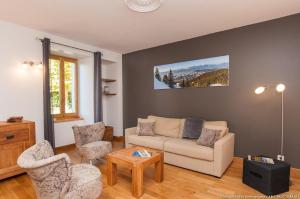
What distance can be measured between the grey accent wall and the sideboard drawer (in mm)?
2868

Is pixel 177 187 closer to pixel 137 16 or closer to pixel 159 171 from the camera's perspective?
pixel 159 171

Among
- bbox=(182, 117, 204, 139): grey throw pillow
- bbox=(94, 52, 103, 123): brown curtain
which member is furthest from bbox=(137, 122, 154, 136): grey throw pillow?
bbox=(94, 52, 103, 123): brown curtain

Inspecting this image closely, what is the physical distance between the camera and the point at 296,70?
2.82 m

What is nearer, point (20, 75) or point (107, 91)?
point (20, 75)

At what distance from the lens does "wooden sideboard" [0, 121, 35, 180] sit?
2.57m

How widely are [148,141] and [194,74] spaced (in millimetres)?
1755

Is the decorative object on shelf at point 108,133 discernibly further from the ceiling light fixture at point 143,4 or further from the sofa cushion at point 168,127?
the ceiling light fixture at point 143,4

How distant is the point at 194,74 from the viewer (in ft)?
12.7

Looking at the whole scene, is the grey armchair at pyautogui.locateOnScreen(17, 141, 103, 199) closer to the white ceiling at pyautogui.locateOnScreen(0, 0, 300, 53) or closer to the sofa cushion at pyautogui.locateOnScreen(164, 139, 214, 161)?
the sofa cushion at pyautogui.locateOnScreen(164, 139, 214, 161)

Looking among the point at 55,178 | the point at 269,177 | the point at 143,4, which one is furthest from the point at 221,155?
the point at 143,4

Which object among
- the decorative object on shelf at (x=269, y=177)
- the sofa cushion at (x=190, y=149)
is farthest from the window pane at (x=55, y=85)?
the decorative object on shelf at (x=269, y=177)

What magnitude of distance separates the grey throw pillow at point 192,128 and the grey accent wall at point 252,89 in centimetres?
32

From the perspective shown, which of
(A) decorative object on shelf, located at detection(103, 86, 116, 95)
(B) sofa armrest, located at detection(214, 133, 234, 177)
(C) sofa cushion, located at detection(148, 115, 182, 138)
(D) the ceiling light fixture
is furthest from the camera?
(A) decorative object on shelf, located at detection(103, 86, 116, 95)

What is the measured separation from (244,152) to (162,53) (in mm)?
2803
